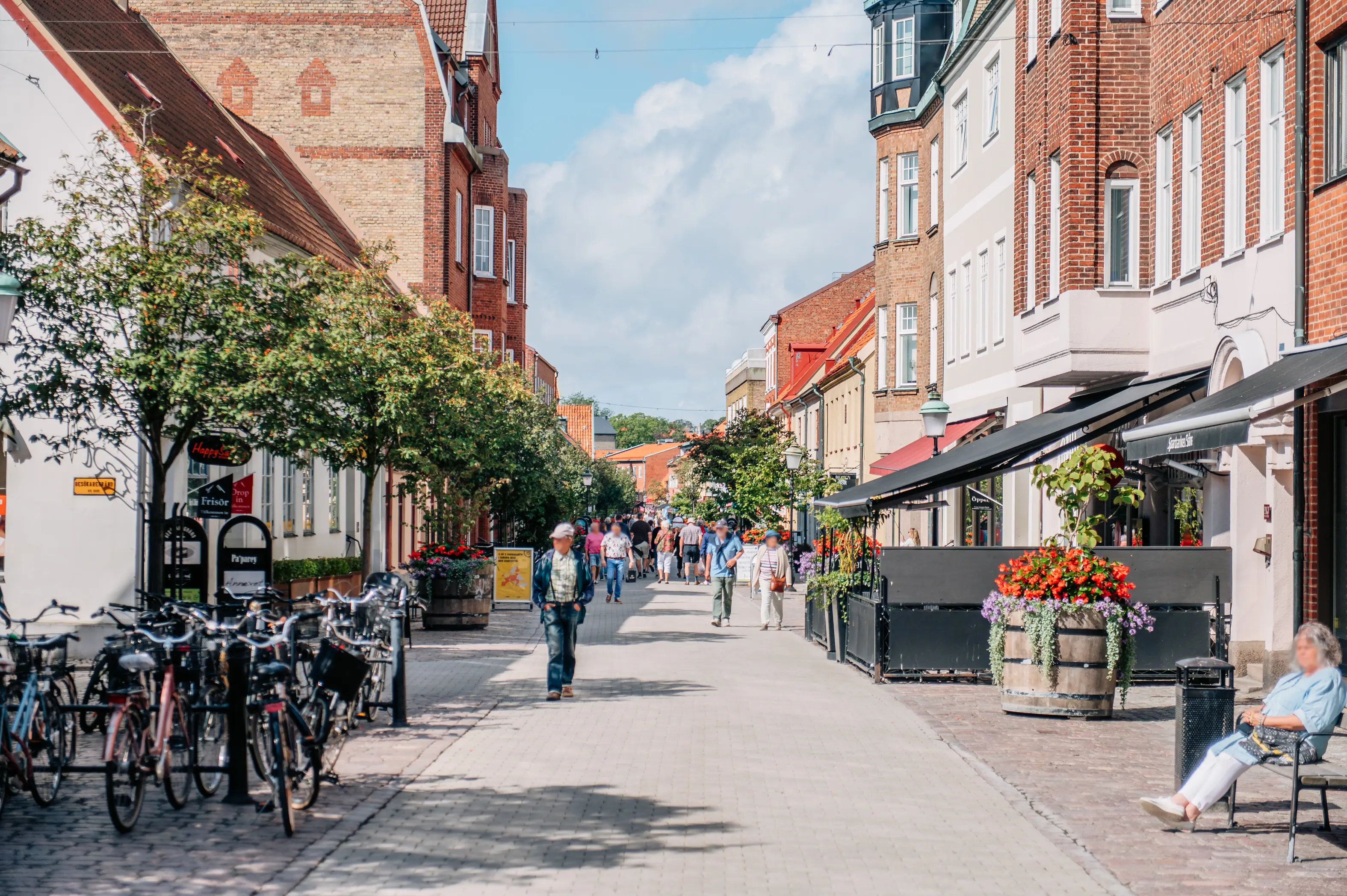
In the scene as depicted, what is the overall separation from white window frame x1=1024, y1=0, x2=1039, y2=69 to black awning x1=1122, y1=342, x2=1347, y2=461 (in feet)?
31.4

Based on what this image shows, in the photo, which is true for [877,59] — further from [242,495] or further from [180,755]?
[180,755]

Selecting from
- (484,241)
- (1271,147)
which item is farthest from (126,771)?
(484,241)

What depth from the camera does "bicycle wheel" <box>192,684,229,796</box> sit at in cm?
938

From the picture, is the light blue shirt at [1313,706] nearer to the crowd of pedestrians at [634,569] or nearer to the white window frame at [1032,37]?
the crowd of pedestrians at [634,569]

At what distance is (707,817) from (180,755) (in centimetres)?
313

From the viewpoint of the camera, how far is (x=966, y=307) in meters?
30.0

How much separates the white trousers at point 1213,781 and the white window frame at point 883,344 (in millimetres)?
29910

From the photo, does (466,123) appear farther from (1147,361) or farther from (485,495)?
(1147,361)

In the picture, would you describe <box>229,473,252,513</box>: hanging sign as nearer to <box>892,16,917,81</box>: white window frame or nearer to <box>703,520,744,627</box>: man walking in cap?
<box>703,520,744,627</box>: man walking in cap

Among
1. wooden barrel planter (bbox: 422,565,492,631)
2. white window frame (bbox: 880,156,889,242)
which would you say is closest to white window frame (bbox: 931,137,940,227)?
white window frame (bbox: 880,156,889,242)

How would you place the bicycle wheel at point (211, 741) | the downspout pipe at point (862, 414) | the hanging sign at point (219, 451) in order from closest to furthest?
the bicycle wheel at point (211, 741)
the hanging sign at point (219, 451)
the downspout pipe at point (862, 414)

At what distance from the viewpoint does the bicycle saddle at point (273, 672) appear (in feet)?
29.0

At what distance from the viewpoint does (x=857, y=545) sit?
20297 mm

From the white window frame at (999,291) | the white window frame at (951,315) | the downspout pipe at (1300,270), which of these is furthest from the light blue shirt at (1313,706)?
the white window frame at (951,315)
